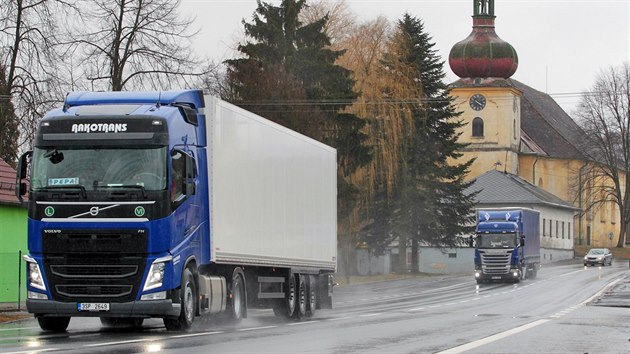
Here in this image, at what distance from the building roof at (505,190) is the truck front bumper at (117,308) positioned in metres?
87.7

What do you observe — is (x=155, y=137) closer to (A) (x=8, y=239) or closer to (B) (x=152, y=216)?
(B) (x=152, y=216)

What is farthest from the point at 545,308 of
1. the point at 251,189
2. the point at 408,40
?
the point at 408,40

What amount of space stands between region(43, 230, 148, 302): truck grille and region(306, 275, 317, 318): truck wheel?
27.3 feet

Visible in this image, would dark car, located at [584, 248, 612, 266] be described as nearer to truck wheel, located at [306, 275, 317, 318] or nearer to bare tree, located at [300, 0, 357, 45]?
bare tree, located at [300, 0, 357, 45]

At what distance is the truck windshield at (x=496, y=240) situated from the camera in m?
62.2

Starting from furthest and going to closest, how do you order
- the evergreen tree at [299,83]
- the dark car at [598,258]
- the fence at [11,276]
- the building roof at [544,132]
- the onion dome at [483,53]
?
1. the building roof at [544,132]
2. the onion dome at [483,53]
3. the dark car at [598,258]
4. the evergreen tree at [299,83]
5. the fence at [11,276]

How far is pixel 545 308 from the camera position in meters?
34.3

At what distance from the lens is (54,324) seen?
21.1m

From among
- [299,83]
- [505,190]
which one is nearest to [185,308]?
[299,83]

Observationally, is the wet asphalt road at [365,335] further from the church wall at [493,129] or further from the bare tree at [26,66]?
the church wall at [493,129]

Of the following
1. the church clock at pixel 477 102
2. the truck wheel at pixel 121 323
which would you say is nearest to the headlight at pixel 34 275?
the truck wheel at pixel 121 323

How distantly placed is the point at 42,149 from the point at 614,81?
319 feet

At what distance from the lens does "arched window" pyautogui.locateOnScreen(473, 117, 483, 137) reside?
115062 mm

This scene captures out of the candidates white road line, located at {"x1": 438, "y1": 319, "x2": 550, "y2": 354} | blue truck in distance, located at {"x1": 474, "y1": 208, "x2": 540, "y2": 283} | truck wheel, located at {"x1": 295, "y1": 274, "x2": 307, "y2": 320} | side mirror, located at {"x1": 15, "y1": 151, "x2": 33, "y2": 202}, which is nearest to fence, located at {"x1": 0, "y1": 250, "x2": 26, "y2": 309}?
truck wheel, located at {"x1": 295, "y1": 274, "x2": 307, "y2": 320}
